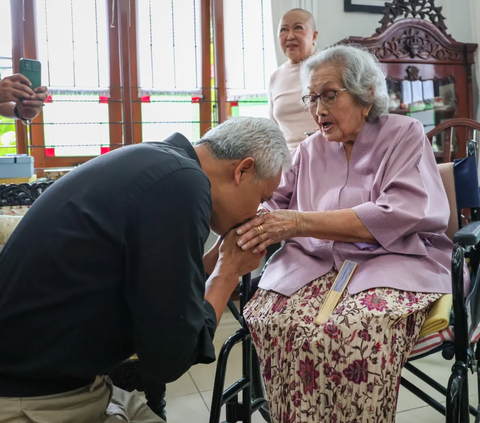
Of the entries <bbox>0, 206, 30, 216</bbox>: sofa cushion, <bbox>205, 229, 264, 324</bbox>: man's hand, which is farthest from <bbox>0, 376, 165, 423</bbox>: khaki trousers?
<bbox>0, 206, 30, 216</bbox>: sofa cushion

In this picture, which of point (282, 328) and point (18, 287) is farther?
point (282, 328)

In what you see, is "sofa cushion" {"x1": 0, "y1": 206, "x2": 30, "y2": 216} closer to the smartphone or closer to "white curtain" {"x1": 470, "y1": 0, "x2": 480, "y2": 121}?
the smartphone

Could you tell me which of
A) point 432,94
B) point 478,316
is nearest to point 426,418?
point 478,316

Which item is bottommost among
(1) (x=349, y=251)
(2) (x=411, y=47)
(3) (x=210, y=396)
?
(3) (x=210, y=396)

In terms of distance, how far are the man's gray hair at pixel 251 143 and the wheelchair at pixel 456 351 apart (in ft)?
1.73

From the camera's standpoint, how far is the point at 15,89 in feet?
7.01

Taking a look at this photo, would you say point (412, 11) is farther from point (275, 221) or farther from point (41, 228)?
point (41, 228)

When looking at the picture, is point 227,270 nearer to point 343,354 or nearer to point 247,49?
point 343,354

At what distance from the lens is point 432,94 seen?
3676mm

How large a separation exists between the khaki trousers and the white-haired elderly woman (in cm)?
43

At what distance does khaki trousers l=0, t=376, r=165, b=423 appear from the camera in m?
0.84

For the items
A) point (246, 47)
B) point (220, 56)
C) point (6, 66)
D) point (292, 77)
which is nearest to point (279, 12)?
point (246, 47)

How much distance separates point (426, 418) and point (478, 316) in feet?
2.33

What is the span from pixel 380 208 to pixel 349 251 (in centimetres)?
15
